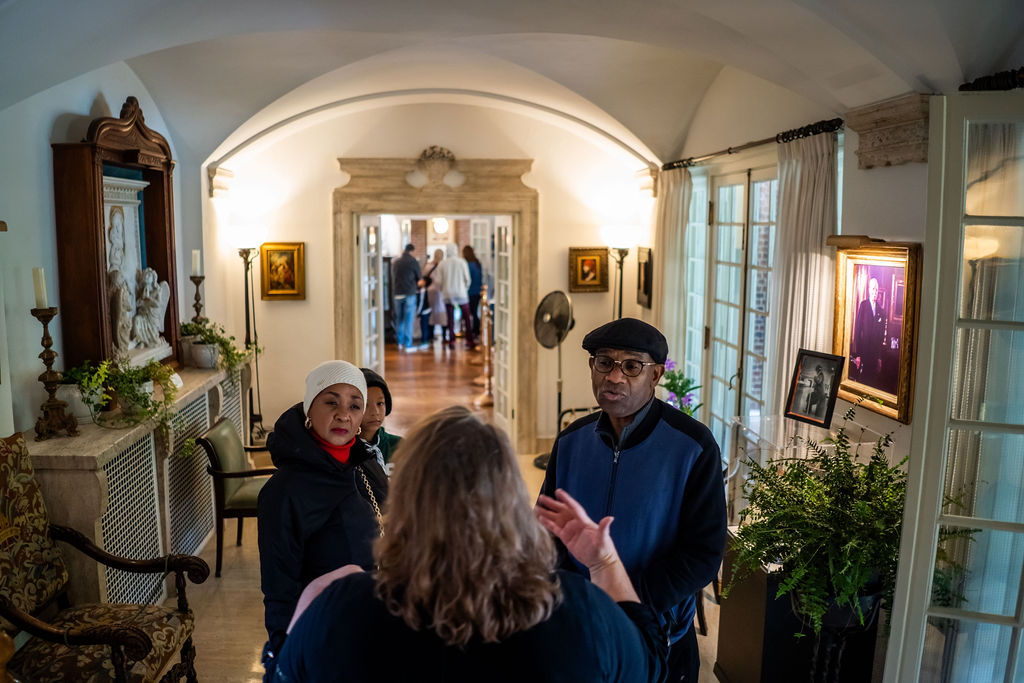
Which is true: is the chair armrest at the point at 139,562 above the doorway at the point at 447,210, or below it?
below

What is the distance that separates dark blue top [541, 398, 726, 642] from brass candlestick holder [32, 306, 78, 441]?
2.62 m

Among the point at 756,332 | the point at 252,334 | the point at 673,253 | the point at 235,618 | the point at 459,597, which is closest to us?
the point at 459,597

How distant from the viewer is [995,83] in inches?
108

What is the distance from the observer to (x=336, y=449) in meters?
Answer: 2.26

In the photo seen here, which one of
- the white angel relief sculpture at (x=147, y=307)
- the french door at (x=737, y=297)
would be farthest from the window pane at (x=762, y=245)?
the white angel relief sculpture at (x=147, y=307)

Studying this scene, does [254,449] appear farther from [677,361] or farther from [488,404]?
[488,404]

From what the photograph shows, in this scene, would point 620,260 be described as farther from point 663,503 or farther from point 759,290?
point 663,503

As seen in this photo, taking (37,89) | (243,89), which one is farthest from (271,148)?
(37,89)

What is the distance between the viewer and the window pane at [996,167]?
88.9 inches

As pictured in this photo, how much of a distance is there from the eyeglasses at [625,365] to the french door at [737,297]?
7.38ft

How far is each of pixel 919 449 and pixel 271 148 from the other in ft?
20.7

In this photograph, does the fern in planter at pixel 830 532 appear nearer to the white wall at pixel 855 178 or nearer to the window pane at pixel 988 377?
the window pane at pixel 988 377

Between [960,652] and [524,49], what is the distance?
4133 mm

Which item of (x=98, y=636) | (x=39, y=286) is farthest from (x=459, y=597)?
(x=39, y=286)
